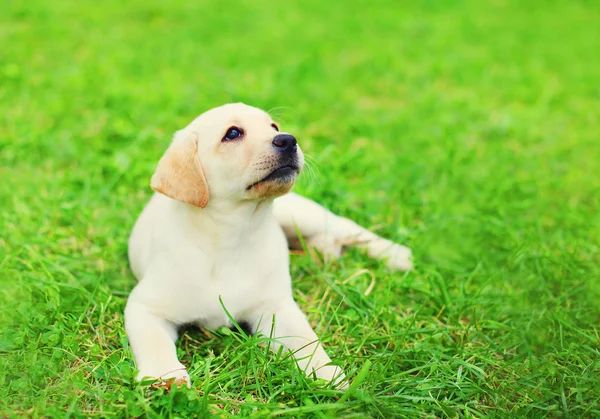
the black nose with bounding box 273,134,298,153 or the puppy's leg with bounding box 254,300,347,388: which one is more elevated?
the black nose with bounding box 273,134,298,153

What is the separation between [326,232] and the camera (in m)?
4.14

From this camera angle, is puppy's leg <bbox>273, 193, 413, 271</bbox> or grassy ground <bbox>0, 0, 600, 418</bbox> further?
puppy's leg <bbox>273, 193, 413, 271</bbox>

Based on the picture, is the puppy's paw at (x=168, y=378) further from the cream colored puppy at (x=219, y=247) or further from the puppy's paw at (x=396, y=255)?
the puppy's paw at (x=396, y=255)

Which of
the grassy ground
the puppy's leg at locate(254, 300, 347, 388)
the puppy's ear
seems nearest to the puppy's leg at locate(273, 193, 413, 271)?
the grassy ground

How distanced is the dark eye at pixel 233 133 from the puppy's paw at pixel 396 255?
139 cm

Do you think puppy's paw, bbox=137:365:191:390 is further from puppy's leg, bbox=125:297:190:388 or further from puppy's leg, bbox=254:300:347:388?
puppy's leg, bbox=254:300:347:388

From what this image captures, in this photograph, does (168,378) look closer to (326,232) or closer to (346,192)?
(326,232)

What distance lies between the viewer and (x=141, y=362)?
2977 millimetres

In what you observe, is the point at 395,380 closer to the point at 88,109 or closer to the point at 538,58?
the point at 88,109

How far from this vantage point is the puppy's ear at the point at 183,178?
119 inches

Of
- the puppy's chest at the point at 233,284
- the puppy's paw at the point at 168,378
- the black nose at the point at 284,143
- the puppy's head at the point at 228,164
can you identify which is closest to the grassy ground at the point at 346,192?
the puppy's paw at the point at 168,378

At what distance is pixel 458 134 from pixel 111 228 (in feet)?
10.8

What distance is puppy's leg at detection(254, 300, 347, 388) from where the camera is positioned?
10.1 feet

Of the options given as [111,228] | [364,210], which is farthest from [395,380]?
[111,228]
